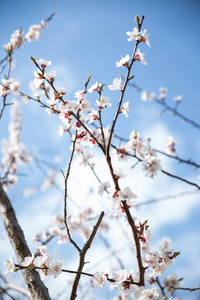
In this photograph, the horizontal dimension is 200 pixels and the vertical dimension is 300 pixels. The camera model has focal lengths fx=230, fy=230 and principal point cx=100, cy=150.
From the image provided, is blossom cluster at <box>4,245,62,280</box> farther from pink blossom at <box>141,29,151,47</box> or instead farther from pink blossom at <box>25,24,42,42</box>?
pink blossom at <box>25,24,42,42</box>

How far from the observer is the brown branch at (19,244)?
196 centimetres

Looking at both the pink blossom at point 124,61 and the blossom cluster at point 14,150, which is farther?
the blossom cluster at point 14,150

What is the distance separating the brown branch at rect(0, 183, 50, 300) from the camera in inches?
77.1

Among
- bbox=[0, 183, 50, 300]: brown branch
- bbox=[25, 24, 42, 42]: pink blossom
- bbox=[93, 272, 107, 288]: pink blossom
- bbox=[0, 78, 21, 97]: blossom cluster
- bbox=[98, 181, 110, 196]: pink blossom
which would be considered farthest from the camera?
bbox=[25, 24, 42, 42]: pink blossom

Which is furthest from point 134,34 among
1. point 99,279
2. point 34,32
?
point 34,32

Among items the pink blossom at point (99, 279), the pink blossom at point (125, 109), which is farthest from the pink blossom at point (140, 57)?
the pink blossom at point (99, 279)

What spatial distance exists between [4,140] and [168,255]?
10203 mm

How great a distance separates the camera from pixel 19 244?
7.21ft

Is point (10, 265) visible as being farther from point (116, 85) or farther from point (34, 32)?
point (34, 32)

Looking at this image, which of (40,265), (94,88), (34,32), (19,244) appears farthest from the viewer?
(34,32)

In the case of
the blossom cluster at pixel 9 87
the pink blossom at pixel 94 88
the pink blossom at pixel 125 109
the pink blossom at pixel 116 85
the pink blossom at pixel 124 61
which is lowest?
the pink blossom at pixel 125 109

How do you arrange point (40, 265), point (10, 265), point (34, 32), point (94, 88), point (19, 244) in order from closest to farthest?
point (10, 265)
point (40, 265)
point (94, 88)
point (19, 244)
point (34, 32)

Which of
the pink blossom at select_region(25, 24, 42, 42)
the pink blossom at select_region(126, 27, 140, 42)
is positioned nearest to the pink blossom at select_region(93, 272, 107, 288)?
the pink blossom at select_region(126, 27, 140, 42)

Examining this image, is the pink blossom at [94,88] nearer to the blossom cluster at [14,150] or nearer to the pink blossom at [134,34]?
the pink blossom at [134,34]
